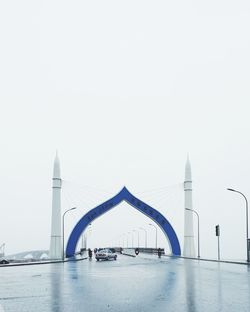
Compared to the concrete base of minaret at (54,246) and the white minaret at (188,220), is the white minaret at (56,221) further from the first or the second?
the white minaret at (188,220)

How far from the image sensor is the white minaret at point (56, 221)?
5956cm

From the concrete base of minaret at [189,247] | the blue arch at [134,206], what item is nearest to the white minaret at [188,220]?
the concrete base of minaret at [189,247]

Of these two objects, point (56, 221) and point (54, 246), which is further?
point (56, 221)

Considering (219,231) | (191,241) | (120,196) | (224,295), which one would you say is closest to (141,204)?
(120,196)

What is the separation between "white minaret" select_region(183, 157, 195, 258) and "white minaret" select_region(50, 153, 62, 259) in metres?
16.4

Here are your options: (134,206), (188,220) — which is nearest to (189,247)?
(188,220)

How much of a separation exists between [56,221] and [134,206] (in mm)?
12088

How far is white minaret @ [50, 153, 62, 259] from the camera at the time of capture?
5956cm

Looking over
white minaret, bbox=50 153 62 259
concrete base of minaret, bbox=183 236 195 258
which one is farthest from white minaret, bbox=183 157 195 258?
white minaret, bbox=50 153 62 259

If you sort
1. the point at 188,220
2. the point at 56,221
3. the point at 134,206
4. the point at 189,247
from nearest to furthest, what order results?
the point at 56,221 → the point at 189,247 → the point at 188,220 → the point at 134,206

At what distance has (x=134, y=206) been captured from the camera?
6706 cm

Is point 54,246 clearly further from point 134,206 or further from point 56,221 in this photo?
point 134,206

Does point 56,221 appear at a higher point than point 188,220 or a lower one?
lower

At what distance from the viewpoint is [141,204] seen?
66938 millimetres
